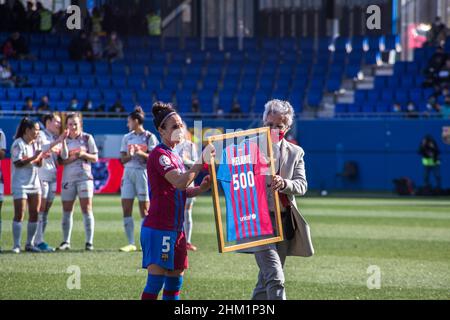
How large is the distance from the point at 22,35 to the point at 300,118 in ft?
40.2

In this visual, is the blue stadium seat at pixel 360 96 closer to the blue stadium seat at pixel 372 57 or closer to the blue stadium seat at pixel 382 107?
the blue stadium seat at pixel 382 107

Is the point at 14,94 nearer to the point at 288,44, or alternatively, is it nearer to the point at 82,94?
the point at 82,94

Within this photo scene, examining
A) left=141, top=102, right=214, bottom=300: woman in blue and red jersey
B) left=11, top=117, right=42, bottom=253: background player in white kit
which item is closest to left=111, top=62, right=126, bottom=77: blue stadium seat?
left=11, top=117, right=42, bottom=253: background player in white kit

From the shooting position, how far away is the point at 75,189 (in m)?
15.7

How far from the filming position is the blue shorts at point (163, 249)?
811 cm

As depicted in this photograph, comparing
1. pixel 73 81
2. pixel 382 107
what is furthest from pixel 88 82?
pixel 382 107

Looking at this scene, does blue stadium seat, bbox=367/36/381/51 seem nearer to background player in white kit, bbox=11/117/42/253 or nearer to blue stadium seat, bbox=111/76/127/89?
blue stadium seat, bbox=111/76/127/89

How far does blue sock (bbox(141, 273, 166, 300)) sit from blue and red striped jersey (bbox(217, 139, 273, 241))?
0.71 m

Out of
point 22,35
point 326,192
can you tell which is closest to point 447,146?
point 326,192

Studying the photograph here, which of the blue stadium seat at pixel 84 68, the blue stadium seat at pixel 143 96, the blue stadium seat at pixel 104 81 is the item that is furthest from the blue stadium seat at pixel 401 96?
the blue stadium seat at pixel 84 68

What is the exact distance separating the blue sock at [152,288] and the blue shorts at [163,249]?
0.36 ft

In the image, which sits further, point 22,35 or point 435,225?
point 22,35

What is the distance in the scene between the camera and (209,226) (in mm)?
20156

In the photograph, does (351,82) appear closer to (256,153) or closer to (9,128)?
(9,128)
